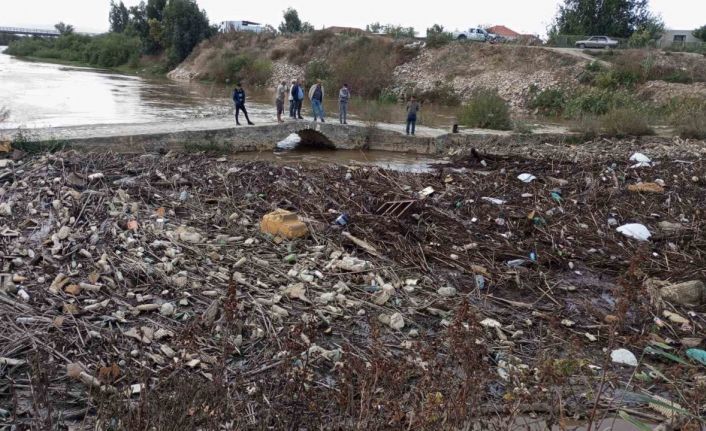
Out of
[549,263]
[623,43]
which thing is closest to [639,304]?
[549,263]

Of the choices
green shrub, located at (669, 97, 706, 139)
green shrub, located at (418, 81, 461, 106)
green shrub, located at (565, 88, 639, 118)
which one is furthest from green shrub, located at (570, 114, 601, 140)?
green shrub, located at (418, 81, 461, 106)

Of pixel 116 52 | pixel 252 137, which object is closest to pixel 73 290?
pixel 252 137

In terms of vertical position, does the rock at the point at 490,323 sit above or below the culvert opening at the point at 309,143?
below

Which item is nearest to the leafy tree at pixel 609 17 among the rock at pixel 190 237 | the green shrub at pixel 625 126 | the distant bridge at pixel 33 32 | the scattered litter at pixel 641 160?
the green shrub at pixel 625 126

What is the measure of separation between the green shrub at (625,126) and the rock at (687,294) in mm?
9868

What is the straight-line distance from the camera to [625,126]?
568 inches

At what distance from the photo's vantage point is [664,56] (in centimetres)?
2639

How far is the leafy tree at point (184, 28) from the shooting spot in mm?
44250

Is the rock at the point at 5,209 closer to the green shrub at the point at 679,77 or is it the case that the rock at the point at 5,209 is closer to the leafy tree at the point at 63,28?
the green shrub at the point at 679,77

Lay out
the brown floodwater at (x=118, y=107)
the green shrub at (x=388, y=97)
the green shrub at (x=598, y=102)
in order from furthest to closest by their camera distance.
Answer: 1. the green shrub at (x=388, y=97)
2. the green shrub at (x=598, y=102)
3. the brown floodwater at (x=118, y=107)

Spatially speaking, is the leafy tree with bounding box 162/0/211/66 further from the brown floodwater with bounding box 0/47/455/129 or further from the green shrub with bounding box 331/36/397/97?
the brown floodwater with bounding box 0/47/455/129

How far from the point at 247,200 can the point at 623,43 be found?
102 feet

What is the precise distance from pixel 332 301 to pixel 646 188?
6.51 meters

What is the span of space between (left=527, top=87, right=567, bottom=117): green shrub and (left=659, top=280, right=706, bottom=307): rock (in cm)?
1967
